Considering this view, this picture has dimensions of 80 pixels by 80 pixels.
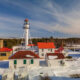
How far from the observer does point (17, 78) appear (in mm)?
10023

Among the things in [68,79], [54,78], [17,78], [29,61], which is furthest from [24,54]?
[68,79]

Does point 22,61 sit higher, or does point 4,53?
point 4,53

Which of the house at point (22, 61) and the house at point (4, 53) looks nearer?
the house at point (22, 61)

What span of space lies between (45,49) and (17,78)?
12.9 meters

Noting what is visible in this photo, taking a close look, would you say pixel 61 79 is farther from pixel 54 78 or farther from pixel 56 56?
pixel 56 56

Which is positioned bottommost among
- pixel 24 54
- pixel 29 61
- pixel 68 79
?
pixel 68 79

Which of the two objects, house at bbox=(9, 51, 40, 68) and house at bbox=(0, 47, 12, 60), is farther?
house at bbox=(0, 47, 12, 60)

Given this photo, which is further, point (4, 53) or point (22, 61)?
point (4, 53)

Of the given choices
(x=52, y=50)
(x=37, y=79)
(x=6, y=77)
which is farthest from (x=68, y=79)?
(x=52, y=50)

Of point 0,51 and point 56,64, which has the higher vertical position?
point 0,51

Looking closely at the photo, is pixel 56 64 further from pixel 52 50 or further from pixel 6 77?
pixel 6 77

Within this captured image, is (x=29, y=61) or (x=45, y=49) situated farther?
(x=45, y=49)

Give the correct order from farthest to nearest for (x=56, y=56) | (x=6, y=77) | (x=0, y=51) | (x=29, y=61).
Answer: (x=0, y=51) → (x=56, y=56) → (x=29, y=61) → (x=6, y=77)

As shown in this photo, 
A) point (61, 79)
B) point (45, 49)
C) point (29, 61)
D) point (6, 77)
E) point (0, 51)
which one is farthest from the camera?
point (45, 49)
